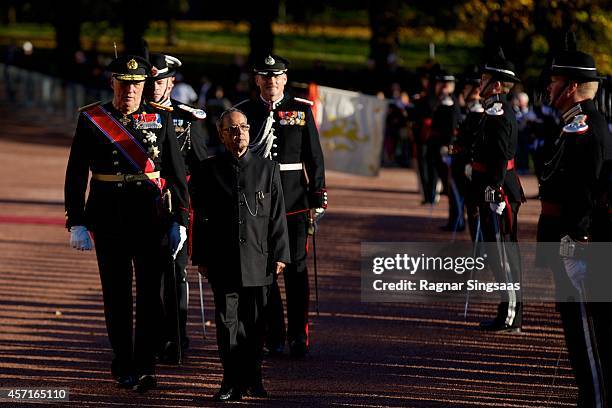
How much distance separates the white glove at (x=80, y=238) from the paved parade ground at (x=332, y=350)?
907mm

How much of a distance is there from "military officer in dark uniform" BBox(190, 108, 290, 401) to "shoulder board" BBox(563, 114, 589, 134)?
6.38ft

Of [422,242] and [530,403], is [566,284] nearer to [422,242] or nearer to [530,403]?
[530,403]

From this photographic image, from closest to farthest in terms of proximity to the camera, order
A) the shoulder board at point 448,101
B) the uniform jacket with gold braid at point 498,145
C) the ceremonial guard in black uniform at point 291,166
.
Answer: the ceremonial guard in black uniform at point 291,166
the uniform jacket with gold braid at point 498,145
the shoulder board at point 448,101

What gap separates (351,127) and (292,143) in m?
13.7

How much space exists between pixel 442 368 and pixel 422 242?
6.72 metres

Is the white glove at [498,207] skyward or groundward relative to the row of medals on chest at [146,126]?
groundward

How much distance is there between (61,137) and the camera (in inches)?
1353

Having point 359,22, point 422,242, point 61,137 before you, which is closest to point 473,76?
point 422,242

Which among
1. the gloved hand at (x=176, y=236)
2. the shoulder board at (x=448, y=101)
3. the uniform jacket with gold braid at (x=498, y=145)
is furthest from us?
the shoulder board at (x=448, y=101)

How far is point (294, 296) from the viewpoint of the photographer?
10.1 meters

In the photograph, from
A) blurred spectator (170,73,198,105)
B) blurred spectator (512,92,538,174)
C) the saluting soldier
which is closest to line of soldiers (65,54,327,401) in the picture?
the saluting soldier

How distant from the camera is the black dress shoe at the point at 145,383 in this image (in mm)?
8820

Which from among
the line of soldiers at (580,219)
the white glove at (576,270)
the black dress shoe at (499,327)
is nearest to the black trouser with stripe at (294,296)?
the black dress shoe at (499,327)

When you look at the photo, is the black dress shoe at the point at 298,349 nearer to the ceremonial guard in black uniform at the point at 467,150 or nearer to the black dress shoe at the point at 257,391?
the black dress shoe at the point at 257,391
